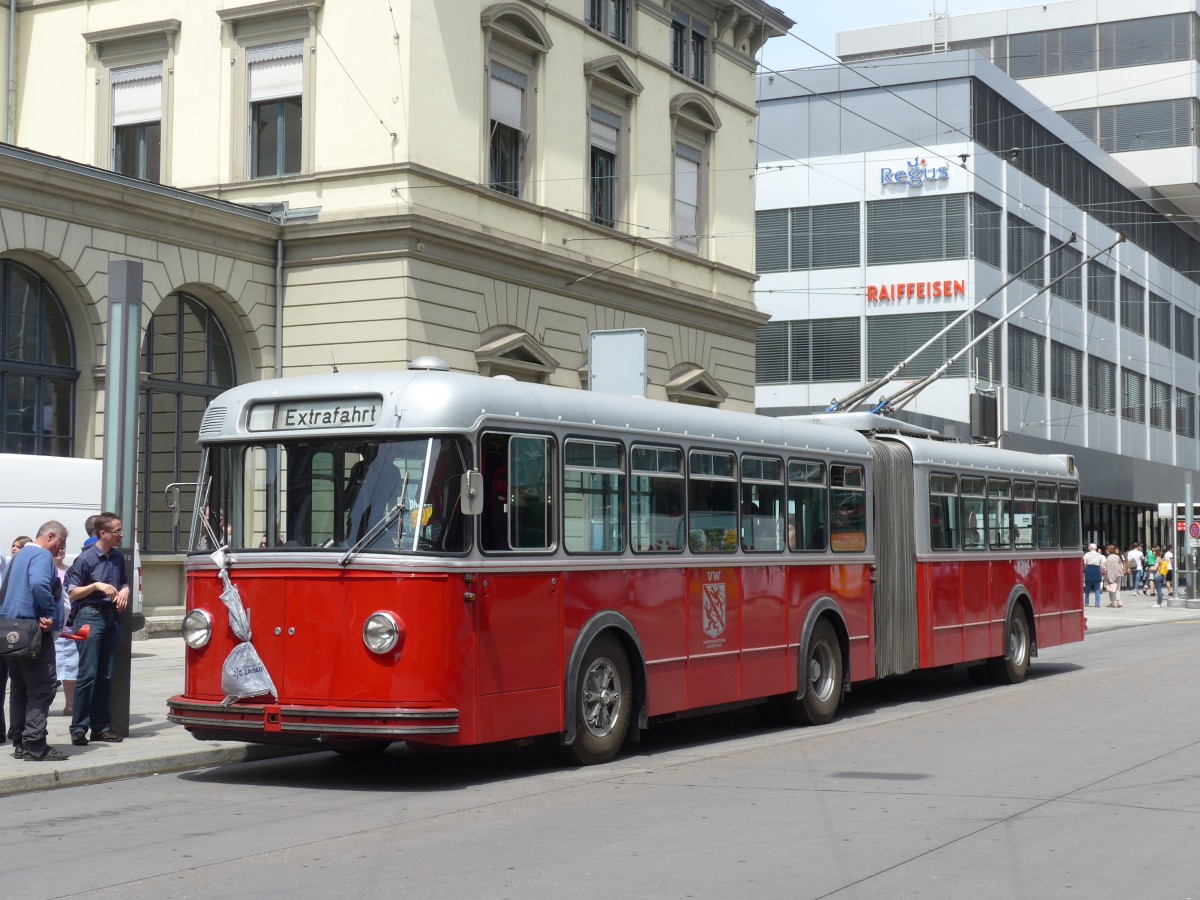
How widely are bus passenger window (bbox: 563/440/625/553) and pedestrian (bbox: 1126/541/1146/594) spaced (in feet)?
146

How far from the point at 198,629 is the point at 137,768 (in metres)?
1.23

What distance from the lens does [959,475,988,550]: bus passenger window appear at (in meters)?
18.8

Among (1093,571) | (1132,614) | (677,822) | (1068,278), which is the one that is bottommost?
(677,822)

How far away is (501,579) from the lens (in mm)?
11242

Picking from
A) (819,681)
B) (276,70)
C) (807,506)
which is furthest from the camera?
(276,70)

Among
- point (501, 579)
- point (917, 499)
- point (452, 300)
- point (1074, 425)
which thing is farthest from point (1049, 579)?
point (1074, 425)

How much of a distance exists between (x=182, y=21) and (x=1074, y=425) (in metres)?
37.5

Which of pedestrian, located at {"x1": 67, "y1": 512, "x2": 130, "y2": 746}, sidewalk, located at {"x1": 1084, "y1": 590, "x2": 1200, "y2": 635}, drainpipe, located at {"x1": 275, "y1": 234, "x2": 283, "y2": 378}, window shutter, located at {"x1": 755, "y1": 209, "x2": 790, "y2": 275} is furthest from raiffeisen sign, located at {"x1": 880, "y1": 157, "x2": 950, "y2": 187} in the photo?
pedestrian, located at {"x1": 67, "y1": 512, "x2": 130, "y2": 746}

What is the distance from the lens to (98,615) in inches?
504

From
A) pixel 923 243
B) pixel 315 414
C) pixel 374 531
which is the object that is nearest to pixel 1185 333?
pixel 923 243

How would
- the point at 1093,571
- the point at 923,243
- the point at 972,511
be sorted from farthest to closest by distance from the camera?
the point at 923,243 → the point at 1093,571 → the point at 972,511

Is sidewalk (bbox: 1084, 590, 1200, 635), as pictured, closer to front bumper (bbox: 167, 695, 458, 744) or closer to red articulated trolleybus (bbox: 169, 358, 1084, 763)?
red articulated trolleybus (bbox: 169, 358, 1084, 763)

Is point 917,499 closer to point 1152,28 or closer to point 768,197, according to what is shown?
point 768,197

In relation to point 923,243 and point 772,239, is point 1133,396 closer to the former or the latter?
point 923,243
